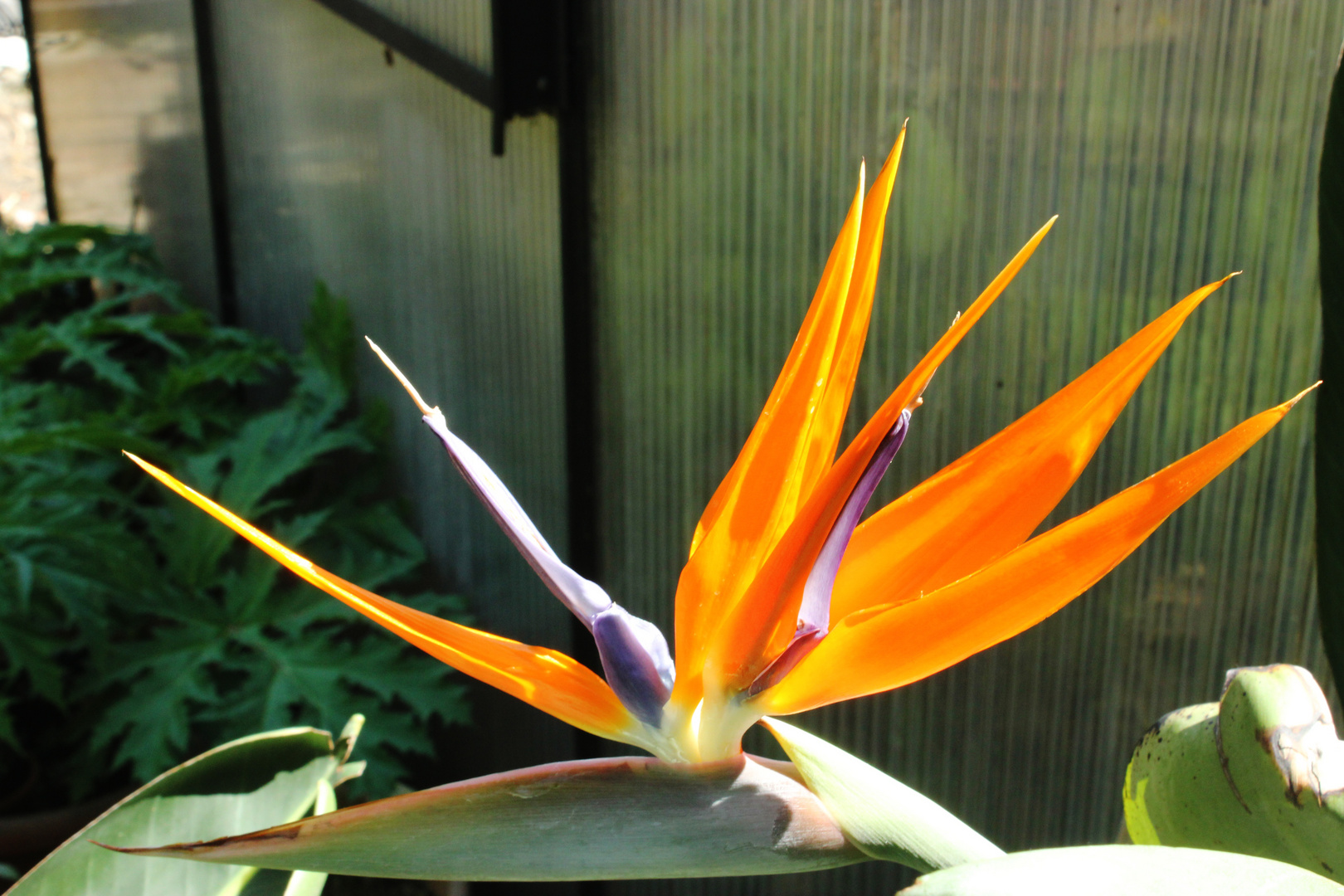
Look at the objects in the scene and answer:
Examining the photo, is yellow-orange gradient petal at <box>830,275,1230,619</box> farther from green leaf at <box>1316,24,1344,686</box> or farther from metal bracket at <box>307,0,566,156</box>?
metal bracket at <box>307,0,566,156</box>

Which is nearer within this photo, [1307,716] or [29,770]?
[1307,716]

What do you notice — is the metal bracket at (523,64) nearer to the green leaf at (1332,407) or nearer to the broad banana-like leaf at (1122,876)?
the green leaf at (1332,407)

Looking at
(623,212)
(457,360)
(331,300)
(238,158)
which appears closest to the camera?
(623,212)

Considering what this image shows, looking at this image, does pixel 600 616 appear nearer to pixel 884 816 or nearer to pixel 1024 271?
pixel 884 816

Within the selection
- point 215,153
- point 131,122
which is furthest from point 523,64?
point 131,122

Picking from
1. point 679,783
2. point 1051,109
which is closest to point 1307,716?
point 679,783

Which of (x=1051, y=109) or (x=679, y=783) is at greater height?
(x=1051, y=109)

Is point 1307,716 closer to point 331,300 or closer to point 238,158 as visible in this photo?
point 331,300

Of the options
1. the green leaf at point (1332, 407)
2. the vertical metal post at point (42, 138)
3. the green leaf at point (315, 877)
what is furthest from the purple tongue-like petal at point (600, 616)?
the vertical metal post at point (42, 138)
